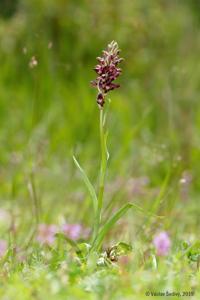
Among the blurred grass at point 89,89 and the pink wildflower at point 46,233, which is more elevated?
the blurred grass at point 89,89

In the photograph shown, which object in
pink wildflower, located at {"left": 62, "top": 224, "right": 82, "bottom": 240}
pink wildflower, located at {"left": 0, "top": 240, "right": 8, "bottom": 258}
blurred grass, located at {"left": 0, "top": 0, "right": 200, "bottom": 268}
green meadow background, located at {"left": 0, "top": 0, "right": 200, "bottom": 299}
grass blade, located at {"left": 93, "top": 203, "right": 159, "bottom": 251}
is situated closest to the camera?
grass blade, located at {"left": 93, "top": 203, "right": 159, "bottom": 251}

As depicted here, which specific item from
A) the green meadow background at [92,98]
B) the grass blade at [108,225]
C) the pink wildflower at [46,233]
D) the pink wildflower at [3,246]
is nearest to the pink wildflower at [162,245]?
the grass blade at [108,225]

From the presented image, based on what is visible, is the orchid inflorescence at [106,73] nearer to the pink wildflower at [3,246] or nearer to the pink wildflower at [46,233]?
the pink wildflower at [3,246]

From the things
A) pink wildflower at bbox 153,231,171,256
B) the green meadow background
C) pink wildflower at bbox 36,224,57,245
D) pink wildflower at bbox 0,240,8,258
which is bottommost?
pink wildflower at bbox 153,231,171,256

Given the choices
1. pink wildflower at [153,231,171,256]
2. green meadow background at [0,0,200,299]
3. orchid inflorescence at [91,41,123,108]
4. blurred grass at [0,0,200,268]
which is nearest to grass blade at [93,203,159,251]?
pink wildflower at [153,231,171,256]

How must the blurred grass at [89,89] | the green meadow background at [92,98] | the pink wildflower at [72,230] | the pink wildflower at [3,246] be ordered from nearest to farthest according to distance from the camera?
the pink wildflower at [3,246]
the pink wildflower at [72,230]
the green meadow background at [92,98]
the blurred grass at [89,89]

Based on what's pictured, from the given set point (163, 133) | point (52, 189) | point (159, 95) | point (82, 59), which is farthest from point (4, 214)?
point (82, 59)

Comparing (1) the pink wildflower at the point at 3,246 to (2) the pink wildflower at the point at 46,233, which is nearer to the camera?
(1) the pink wildflower at the point at 3,246

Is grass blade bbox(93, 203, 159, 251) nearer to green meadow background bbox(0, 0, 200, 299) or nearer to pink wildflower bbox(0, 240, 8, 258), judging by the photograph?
pink wildflower bbox(0, 240, 8, 258)

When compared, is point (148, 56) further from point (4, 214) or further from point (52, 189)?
point (4, 214)
